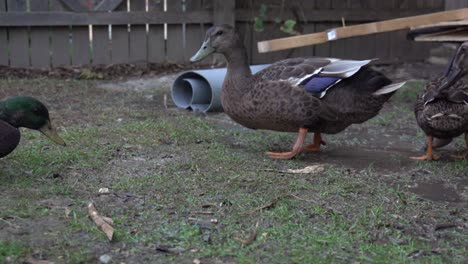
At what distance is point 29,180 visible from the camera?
158 inches

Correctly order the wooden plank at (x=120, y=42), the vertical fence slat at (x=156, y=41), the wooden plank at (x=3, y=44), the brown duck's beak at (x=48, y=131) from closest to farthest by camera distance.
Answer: the brown duck's beak at (x=48, y=131) → the wooden plank at (x=3, y=44) → the wooden plank at (x=120, y=42) → the vertical fence slat at (x=156, y=41)

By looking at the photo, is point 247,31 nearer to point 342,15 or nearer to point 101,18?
point 342,15

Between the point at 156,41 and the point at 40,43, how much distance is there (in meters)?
1.58

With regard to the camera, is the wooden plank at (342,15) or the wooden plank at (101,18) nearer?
the wooden plank at (101,18)

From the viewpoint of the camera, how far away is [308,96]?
484 centimetres

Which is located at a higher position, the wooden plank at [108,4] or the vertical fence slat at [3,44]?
the wooden plank at [108,4]

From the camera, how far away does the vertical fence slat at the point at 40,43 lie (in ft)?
28.4

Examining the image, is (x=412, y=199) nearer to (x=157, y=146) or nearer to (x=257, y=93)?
(x=257, y=93)

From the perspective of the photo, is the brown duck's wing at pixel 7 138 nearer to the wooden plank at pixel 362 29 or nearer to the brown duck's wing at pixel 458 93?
the wooden plank at pixel 362 29

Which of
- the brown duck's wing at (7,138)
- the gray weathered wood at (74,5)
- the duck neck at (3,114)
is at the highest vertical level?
the gray weathered wood at (74,5)

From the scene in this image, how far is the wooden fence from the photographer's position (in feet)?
28.5

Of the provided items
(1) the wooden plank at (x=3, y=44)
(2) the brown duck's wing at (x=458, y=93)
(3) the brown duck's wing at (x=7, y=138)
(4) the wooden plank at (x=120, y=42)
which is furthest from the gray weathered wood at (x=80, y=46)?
(2) the brown duck's wing at (x=458, y=93)

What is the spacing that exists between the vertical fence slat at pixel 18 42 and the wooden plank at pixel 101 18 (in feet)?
0.35

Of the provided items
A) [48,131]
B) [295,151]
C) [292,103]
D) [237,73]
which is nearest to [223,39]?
[237,73]
